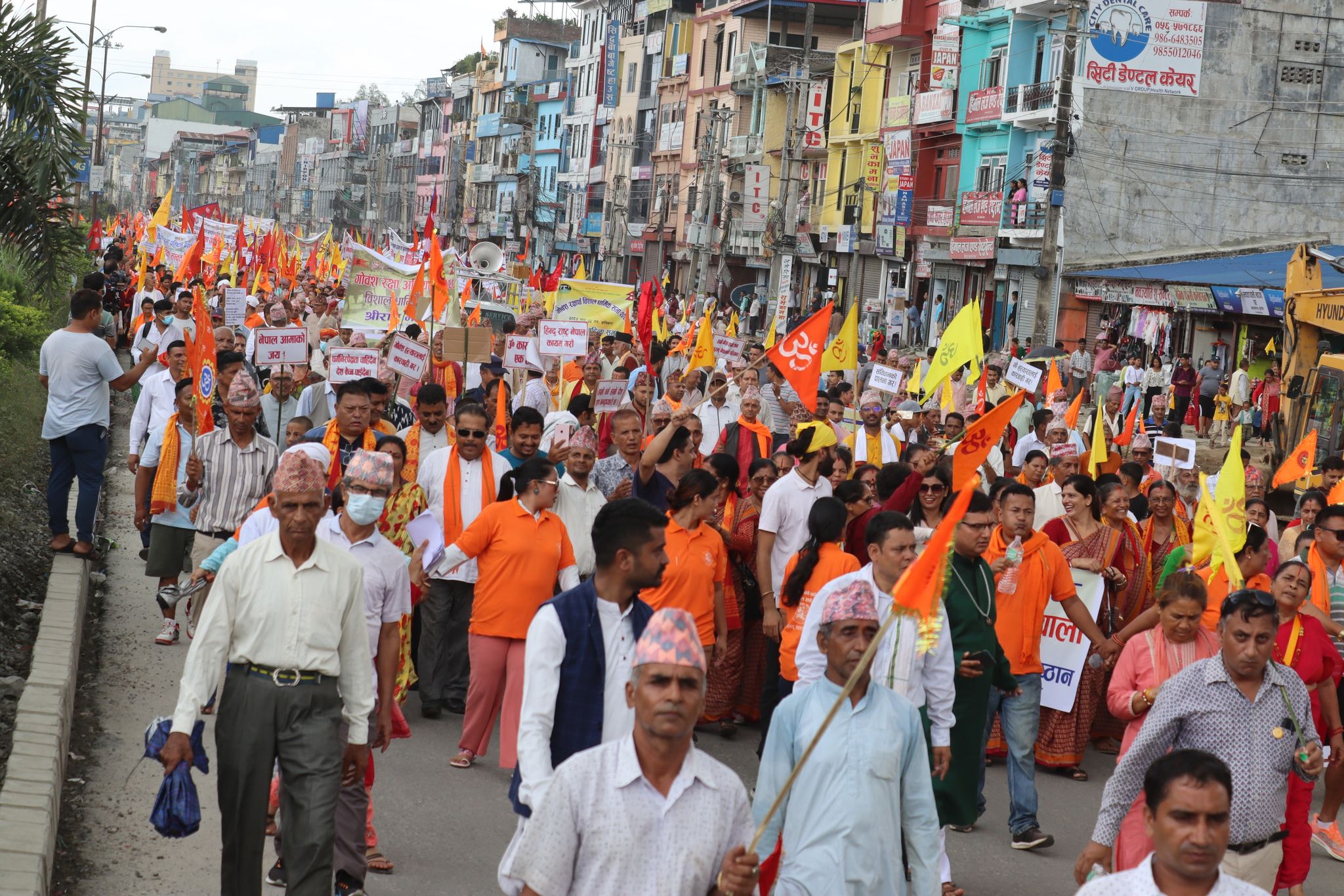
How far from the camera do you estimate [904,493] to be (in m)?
10.1

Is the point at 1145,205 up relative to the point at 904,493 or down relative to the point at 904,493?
up

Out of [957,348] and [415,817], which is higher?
[957,348]

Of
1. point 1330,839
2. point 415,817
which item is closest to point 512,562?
point 415,817

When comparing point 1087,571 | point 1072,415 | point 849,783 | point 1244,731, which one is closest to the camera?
point 849,783

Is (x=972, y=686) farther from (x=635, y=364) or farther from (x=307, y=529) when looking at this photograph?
(x=635, y=364)

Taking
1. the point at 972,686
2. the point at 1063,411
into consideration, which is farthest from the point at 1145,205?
the point at 972,686

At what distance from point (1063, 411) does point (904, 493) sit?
274 inches

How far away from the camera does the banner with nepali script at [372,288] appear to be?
18.7 m

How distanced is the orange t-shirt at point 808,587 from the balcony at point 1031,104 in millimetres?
36613

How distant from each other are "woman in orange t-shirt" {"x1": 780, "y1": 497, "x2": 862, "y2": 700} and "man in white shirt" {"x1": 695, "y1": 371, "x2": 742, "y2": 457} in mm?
5907

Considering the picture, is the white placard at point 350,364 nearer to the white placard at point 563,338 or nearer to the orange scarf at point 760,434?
the orange scarf at point 760,434

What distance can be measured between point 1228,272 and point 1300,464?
19.8m

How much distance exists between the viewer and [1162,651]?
678 cm

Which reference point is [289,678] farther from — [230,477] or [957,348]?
[957,348]
